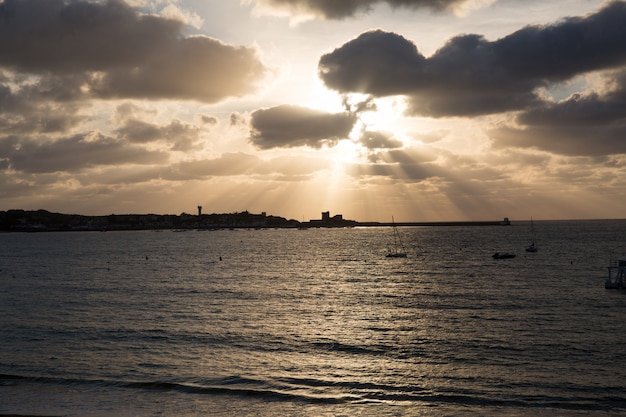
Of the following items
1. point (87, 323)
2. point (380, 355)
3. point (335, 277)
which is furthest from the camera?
point (335, 277)

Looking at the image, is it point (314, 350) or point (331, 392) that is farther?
point (314, 350)

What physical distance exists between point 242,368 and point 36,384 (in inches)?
491

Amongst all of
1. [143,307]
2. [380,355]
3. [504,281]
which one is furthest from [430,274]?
[380,355]

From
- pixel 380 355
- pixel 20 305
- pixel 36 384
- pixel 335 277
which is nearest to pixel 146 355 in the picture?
pixel 36 384

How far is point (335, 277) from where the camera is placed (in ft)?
325

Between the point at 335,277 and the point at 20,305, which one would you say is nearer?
the point at 20,305

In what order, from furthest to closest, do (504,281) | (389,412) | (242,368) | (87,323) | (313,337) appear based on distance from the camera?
(504,281) → (87,323) → (313,337) → (242,368) → (389,412)

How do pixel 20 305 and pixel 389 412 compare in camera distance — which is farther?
pixel 20 305

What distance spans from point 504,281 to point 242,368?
62456 millimetres

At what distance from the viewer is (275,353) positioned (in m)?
40.0

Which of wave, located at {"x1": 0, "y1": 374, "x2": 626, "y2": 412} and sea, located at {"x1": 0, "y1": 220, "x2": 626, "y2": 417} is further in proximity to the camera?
sea, located at {"x1": 0, "y1": 220, "x2": 626, "y2": 417}

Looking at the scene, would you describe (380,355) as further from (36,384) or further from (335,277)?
(335,277)

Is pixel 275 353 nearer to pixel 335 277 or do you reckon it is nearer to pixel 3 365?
pixel 3 365

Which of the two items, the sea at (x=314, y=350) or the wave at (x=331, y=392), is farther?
the sea at (x=314, y=350)
